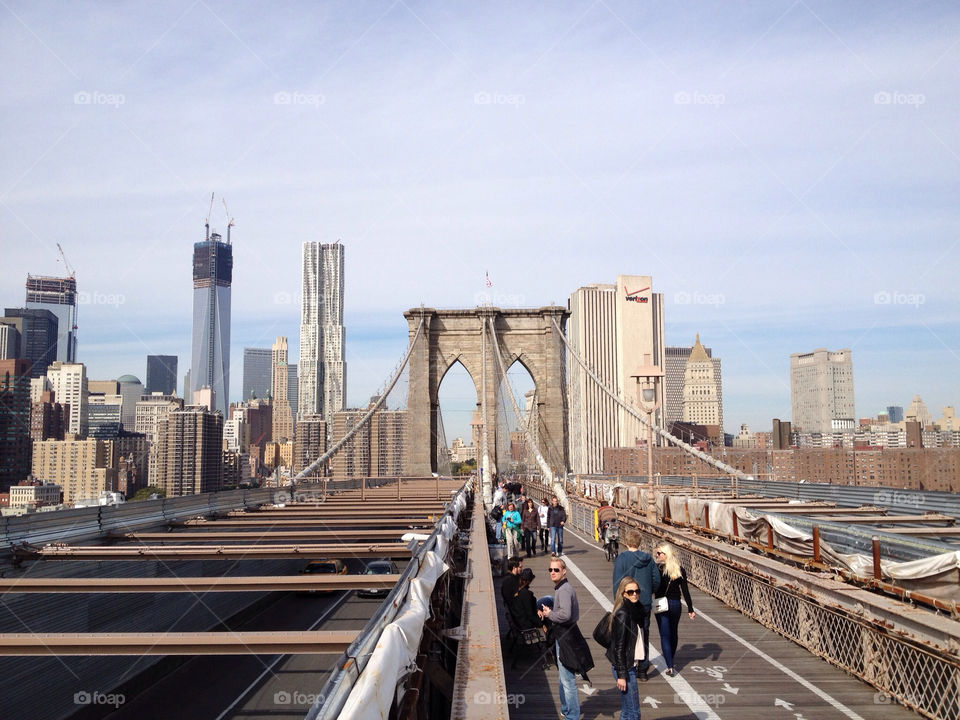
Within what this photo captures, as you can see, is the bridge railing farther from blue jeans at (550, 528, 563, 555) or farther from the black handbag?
blue jeans at (550, 528, 563, 555)

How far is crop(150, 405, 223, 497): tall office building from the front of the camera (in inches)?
5743

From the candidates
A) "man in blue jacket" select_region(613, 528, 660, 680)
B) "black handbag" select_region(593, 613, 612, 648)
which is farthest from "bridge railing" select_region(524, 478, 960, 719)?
"black handbag" select_region(593, 613, 612, 648)

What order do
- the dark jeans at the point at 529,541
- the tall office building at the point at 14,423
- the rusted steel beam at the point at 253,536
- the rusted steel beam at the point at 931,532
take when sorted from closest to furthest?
the rusted steel beam at the point at 931,532, the rusted steel beam at the point at 253,536, the dark jeans at the point at 529,541, the tall office building at the point at 14,423

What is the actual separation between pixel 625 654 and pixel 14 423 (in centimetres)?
15482

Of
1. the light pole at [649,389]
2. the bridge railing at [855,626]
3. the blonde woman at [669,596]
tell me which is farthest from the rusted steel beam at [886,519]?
the blonde woman at [669,596]

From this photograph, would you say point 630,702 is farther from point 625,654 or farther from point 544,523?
point 544,523

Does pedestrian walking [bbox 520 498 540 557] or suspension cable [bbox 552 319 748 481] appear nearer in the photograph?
pedestrian walking [bbox 520 498 540 557]

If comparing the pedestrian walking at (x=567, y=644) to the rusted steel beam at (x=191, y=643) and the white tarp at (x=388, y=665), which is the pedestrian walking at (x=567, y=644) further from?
the rusted steel beam at (x=191, y=643)

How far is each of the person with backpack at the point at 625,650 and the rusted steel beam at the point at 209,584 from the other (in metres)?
2.09

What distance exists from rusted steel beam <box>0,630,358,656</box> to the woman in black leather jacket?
2.21 meters

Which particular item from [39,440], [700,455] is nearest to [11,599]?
[700,455]

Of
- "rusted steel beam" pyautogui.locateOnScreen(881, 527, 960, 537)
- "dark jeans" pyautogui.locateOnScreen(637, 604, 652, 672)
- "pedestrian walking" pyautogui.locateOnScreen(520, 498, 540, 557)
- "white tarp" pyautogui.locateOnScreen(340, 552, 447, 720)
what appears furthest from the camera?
"pedestrian walking" pyautogui.locateOnScreen(520, 498, 540, 557)

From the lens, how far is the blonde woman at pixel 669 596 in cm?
815

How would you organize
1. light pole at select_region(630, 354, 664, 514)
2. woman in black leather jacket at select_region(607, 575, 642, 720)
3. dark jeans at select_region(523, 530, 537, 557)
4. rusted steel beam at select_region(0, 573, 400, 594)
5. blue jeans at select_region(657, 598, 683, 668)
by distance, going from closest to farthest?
woman in black leather jacket at select_region(607, 575, 642, 720)
rusted steel beam at select_region(0, 573, 400, 594)
blue jeans at select_region(657, 598, 683, 668)
light pole at select_region(630, 354, 664, 514)
dark jeans at select_region(523, 530, 537, 557)
